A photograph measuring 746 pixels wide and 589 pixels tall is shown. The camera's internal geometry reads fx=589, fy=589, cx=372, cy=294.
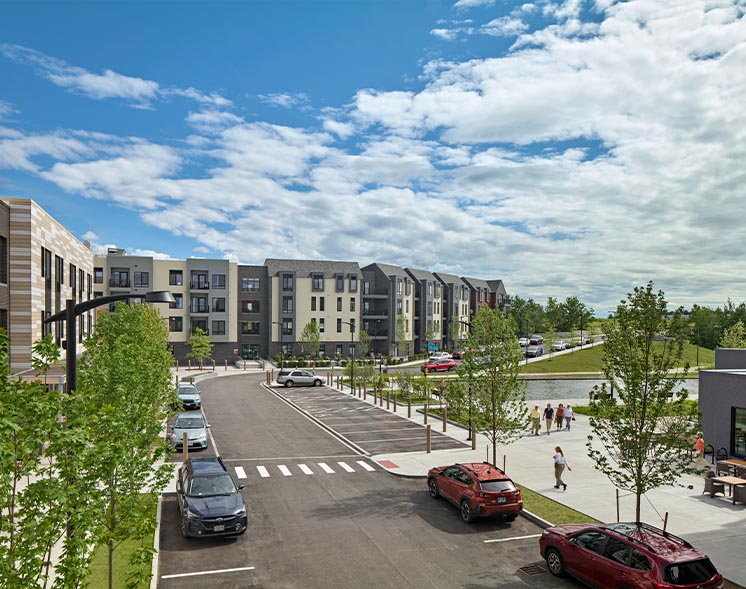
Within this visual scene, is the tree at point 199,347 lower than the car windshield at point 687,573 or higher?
higher

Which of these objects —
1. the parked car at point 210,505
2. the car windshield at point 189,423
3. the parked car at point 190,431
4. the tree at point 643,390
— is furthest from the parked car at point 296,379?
the tree at point 643,390

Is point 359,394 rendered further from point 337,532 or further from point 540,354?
point 540,354

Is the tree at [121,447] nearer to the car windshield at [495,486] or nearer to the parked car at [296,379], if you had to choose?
the car windshield at [495,486]

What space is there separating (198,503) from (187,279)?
6273 cm

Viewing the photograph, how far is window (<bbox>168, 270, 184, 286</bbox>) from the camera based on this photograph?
74938mm

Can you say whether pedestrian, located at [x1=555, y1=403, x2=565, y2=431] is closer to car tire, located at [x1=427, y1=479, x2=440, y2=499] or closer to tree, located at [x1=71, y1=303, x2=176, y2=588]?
car tire, located at [x1=427, y1=479, x2=440, y2=499]

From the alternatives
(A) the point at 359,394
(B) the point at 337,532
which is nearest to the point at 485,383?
A: (B) the point at 337,532

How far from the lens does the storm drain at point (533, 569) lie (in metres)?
14.2

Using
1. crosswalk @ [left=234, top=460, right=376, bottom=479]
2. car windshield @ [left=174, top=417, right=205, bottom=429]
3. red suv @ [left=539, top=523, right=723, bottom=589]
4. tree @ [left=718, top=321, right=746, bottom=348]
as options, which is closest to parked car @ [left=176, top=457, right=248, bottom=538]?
crosswalk @ [left=234, top=460, right=376, bottom=479]

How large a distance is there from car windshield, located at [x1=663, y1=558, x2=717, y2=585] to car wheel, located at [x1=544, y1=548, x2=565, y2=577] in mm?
2812

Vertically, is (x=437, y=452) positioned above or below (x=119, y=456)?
below

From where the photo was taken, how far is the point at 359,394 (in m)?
47.3

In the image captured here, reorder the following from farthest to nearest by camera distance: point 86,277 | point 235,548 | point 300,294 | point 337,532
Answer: point 300,294 → point 86,277 → point 337,532 → point 235,548

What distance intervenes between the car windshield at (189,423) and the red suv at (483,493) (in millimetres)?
14999
